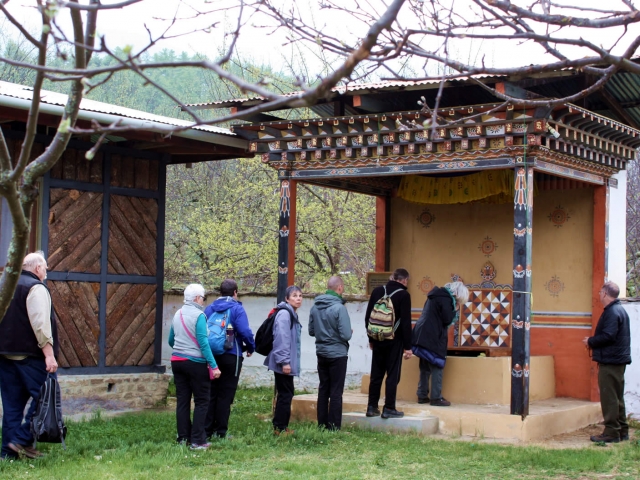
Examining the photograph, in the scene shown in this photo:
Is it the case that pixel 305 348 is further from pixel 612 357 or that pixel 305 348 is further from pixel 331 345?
pixel 612 357

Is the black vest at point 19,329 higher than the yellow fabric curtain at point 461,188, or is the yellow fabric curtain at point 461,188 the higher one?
the yellow fabric curtain at point 461,188

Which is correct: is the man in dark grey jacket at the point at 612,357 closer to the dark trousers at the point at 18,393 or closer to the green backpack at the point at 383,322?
the green backpack at the point at 383,322

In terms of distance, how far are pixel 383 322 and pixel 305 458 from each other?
2118mm

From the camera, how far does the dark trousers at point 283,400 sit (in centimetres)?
919

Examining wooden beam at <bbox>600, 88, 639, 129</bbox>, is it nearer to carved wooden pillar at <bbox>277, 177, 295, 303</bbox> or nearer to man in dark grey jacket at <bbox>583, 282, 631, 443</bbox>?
man in dark grey jacket at <bbox>583, 282, 631, 443</bbox>

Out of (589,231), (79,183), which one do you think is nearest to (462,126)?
(589,231)

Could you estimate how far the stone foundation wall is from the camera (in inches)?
424

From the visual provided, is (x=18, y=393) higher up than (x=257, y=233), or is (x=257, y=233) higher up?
(x=257, y=233)

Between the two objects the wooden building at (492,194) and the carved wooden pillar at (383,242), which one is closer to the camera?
the wooden building at (492,194)

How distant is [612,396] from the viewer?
9359 millimetres

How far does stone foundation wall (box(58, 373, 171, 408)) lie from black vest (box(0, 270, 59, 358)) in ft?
10.2

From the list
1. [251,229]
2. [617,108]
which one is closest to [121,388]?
[617,108]

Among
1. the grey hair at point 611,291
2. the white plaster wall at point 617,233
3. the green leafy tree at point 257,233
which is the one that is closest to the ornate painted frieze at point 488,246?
the white plaster wall at point 617,233

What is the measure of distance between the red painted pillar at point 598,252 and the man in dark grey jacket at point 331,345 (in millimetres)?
3615
